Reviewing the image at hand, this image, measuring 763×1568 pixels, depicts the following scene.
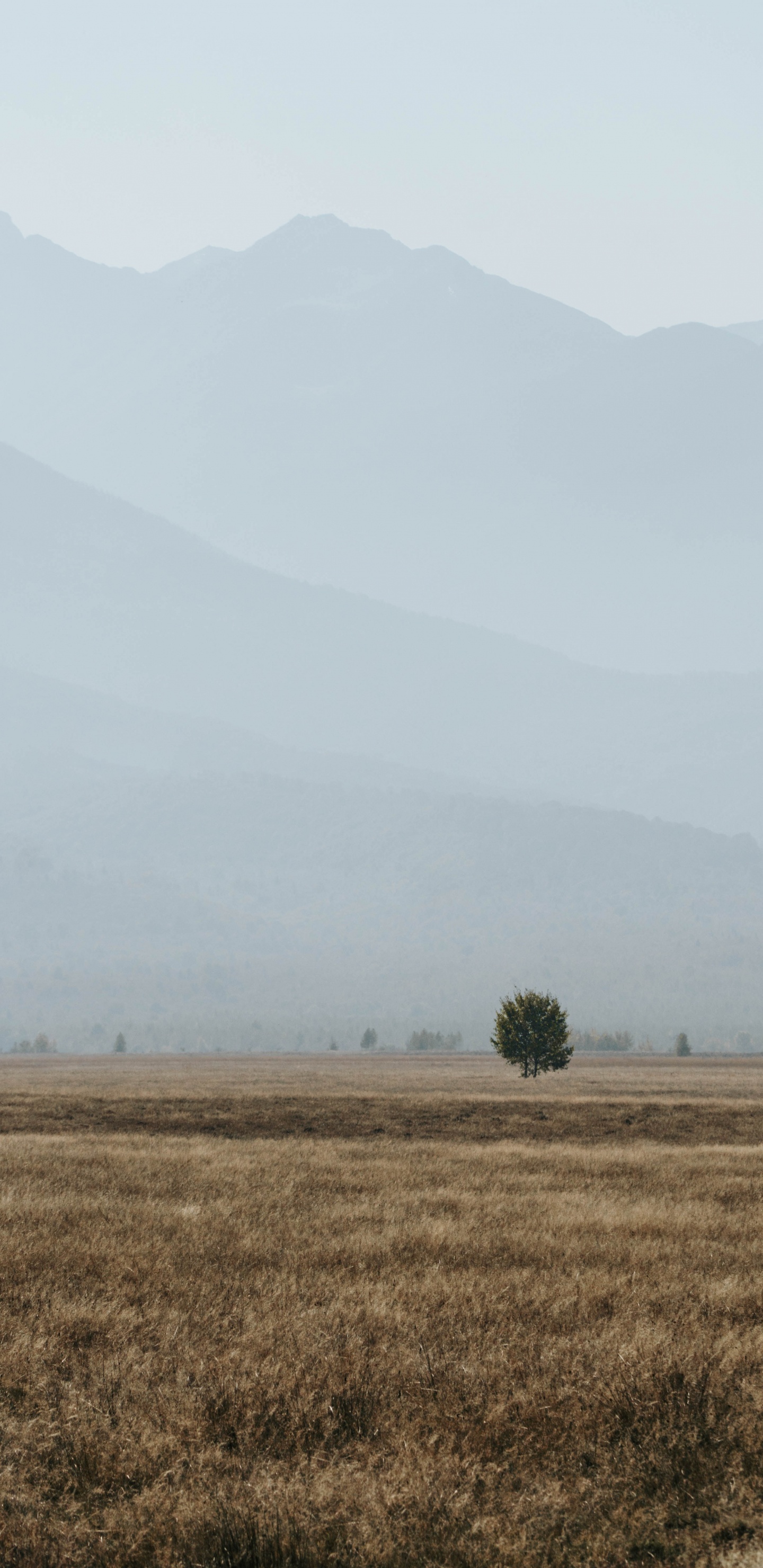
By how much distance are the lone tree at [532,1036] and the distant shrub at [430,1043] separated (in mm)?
110476

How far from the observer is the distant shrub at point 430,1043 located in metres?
165

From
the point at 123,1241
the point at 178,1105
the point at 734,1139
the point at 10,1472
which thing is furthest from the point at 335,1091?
the point at 10,1472

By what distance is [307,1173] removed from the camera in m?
19.2

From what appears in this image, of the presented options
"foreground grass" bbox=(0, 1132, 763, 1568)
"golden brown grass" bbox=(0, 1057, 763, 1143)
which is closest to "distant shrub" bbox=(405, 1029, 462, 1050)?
"golden brown grass" bbox=(0, 1057, 763, 1143)

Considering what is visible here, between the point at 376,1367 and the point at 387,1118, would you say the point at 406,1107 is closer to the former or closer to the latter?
the point at 387,1118

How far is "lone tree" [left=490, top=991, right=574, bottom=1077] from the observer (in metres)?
53.9

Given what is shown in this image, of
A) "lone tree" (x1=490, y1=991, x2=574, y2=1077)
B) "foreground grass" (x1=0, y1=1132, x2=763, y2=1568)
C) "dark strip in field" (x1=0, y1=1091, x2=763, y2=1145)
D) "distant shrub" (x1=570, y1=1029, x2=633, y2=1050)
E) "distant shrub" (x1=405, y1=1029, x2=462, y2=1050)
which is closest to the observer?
"foreground grass" (x1=0, y1=1132, x2=763, y2=1568)

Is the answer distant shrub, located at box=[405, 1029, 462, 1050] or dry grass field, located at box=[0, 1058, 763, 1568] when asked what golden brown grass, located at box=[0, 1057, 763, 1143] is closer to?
dry grass field, located at box=[0, 1058, 763, 1568]

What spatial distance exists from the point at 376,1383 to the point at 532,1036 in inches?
1857

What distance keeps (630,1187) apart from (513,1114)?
56.8 feet

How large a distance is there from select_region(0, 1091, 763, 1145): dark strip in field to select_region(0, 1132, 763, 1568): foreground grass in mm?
13411

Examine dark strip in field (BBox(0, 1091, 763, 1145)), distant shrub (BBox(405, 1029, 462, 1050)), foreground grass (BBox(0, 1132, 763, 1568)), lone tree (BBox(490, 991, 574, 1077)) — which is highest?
lone tree (BBox(490, 991, 574, 1077))

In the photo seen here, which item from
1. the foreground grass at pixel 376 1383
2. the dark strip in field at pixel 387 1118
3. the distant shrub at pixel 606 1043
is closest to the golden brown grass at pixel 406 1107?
the dark strip in field at pixel 387 1118

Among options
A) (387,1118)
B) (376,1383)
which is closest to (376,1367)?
(376,1383)
